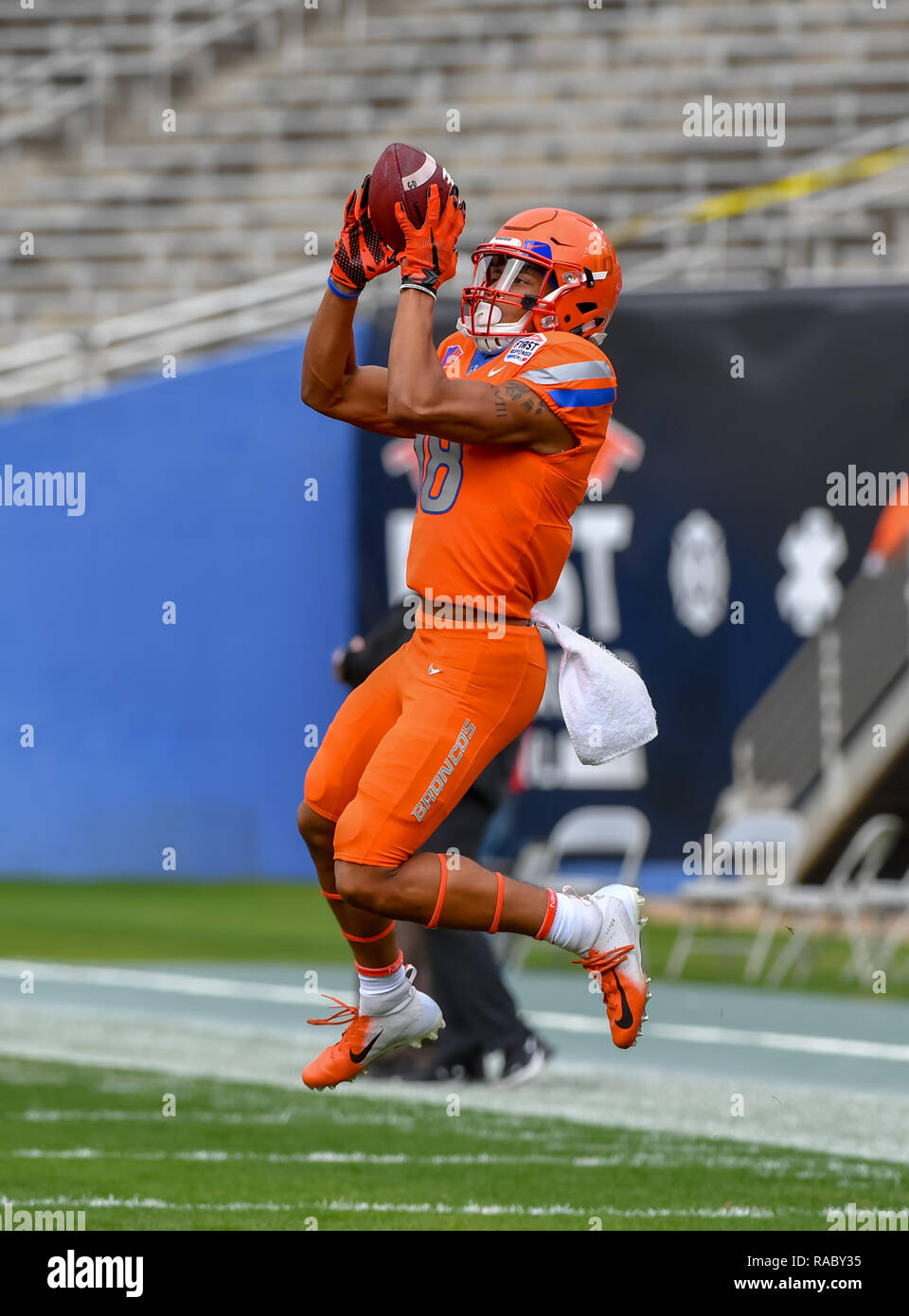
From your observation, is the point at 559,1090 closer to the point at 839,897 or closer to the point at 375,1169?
the point at 375,1169

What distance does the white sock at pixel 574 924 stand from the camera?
516 cm

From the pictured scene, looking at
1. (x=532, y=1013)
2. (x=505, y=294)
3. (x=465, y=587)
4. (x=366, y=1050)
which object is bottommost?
(x=532, y=1013)

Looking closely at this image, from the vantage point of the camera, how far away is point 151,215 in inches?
761

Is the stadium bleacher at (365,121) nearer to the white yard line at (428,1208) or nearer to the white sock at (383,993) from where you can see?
the white yard line at (428,1208)

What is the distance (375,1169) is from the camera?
6.67 metres

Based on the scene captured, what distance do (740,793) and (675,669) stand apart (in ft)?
3.29

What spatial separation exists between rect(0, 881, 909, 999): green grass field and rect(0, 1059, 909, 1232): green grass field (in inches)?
164

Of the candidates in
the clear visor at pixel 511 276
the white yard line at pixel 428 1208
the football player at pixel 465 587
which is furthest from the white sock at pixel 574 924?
the clear visor at pixel 511 276

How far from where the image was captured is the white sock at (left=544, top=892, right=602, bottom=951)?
516 centimetres

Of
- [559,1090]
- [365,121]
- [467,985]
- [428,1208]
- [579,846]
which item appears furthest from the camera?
[365,121]

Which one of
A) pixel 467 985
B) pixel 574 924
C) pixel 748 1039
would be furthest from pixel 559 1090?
pixel 574 924

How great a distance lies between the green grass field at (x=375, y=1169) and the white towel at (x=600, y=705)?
1443 millimetres

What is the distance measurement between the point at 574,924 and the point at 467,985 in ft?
9.48

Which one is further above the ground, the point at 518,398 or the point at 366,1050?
the point at 518,398
